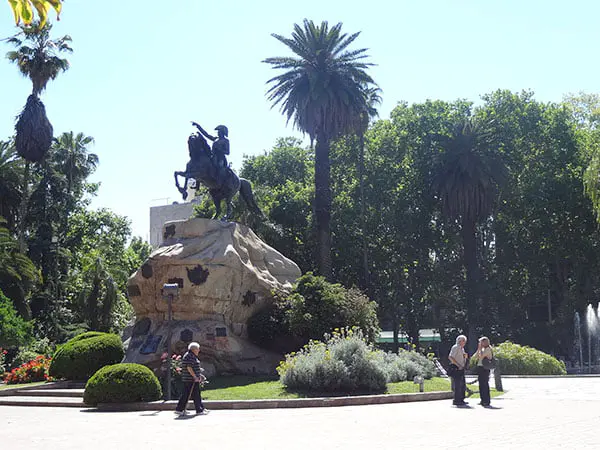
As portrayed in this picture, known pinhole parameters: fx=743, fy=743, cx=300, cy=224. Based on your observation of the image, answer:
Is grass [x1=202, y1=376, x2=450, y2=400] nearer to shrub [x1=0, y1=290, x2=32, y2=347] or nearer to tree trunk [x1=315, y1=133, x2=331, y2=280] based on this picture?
shrub [x1=0, y1=290, x2=32, y2=347]

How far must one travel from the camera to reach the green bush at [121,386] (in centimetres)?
1881

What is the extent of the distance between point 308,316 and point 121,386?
870cm

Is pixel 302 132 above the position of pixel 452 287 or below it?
above

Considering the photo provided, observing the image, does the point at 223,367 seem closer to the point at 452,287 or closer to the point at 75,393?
the point at 75,393

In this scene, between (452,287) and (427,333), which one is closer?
(452,287)

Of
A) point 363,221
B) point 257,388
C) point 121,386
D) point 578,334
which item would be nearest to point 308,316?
point 257,388

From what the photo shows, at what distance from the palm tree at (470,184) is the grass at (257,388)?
26.3 m

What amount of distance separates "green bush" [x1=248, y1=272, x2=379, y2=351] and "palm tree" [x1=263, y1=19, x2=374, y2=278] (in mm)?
16291

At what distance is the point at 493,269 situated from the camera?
54812mm

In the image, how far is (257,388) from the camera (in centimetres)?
2158

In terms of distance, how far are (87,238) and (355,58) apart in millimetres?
30215

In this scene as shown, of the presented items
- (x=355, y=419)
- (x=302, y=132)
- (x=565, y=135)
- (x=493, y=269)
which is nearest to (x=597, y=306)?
(x=493, y=269)

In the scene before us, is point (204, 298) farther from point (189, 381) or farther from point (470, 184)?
point (470, 184)

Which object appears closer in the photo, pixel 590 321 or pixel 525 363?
pixel 525 363
